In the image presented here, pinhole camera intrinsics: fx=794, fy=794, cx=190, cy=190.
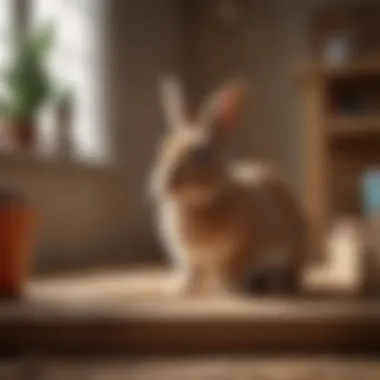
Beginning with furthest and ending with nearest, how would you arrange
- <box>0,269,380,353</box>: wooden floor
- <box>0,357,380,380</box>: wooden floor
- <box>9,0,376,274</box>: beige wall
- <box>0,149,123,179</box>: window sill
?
<box>9,0,376,274</box>: beige wall
<box>0,149,123,179</box>: window sill
<box>0,269,380,353</box>: wooden floor
<box>0,357,380,380</box>: wooden floor

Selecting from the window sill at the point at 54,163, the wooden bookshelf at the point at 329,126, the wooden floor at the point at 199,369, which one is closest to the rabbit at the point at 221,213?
the wooden floor at the point at 199,369

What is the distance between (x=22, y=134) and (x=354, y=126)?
1325 mm

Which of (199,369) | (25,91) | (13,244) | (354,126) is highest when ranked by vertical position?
(25,91)

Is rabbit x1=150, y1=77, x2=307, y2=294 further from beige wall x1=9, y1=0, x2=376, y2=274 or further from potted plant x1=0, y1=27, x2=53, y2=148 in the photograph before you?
beige wall x1=9, y1=0, x2=376, y2=274

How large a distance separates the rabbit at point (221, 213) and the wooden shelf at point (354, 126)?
4.26ft

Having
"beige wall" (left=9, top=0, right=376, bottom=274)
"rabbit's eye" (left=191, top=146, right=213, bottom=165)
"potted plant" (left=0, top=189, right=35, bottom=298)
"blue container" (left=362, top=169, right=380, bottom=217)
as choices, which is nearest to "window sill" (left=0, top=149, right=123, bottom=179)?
"beige wall" (left=9, top=0, right=376, bottom=274)

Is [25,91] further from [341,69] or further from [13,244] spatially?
[341,69]

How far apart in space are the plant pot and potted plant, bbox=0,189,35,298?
750 mm

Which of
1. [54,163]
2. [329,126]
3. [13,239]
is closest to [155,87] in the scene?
[329,126]

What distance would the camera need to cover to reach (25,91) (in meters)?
2.52

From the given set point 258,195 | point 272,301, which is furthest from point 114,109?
point 272,301

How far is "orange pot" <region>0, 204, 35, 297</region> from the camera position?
1719mm

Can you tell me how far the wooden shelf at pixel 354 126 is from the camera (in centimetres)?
312

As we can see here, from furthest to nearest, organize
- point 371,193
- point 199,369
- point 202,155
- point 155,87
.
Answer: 1. point 155,87
2. point 371,193
3. point 202,155
4. point 199,369
